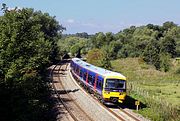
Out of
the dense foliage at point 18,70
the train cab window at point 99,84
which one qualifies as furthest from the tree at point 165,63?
the train cab window at point 99,84

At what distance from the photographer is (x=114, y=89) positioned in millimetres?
34000

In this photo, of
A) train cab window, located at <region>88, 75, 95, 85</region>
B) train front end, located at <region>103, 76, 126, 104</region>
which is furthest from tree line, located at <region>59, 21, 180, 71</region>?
train front end, located at <region>103, 76, 126, 104</region>

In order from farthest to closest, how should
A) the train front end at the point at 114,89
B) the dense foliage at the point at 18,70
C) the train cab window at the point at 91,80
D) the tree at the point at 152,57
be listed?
1. the tree at the point at 152,57
2. the train cab window at the point at 91,80
3. the train front end at the point at 114,89
4. the dense foliage at the point at 18,70

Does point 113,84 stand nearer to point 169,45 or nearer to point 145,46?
point 169,45

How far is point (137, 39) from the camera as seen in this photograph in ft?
460

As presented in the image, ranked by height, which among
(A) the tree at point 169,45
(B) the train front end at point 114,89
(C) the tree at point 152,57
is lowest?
(B) the train front end at point 114,89

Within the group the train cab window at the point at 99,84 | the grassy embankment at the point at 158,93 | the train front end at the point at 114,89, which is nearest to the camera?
the grassy embankment at the point at 158,93

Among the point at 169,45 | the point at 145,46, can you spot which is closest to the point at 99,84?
the point at 169,45

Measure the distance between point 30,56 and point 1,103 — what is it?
465 inches

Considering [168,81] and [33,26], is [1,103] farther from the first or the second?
[168,81]

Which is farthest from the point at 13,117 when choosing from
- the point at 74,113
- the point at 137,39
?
the point at 137,39

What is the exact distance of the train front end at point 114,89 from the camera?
1336 inches

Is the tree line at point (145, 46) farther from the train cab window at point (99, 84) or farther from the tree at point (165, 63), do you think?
the train cab window at point (99, 84)

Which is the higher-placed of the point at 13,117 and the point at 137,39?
the point at 137,39
